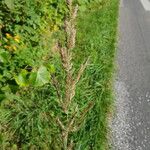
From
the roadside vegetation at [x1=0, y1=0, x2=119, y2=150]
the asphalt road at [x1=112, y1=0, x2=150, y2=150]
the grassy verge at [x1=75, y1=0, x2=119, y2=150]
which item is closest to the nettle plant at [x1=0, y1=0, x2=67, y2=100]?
the roadside vegetation at [x1=0, y1=0, x2=119, y2=150]

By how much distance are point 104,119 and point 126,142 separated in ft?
1.43

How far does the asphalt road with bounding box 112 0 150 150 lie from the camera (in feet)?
14.1

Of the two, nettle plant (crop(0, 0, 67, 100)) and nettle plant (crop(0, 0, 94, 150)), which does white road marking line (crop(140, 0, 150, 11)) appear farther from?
nettle plant (crop(0, 0, 94, 150))

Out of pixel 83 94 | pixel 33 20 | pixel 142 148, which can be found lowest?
pixel 142 148

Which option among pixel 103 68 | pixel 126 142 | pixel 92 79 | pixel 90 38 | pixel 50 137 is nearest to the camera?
pixel 50 137

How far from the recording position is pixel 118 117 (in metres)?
4.66

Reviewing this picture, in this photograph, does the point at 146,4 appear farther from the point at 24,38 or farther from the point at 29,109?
the point at 29,109

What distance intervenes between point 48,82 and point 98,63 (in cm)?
214

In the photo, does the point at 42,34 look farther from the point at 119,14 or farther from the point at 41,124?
the point at 119,14

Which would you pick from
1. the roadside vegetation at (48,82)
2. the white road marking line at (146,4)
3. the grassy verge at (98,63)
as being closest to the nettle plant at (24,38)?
the roadside vegetation at (48,82)

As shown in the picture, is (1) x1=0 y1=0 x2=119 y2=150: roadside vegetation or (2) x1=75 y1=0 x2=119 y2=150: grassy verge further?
(2) x1=75 y1=0 x2=119 y2=150: grassy verge

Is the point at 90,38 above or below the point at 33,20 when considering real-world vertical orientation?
below

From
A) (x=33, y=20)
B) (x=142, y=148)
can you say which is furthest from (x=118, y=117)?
(x=33, y=20)

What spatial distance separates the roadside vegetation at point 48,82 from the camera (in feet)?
10.5
